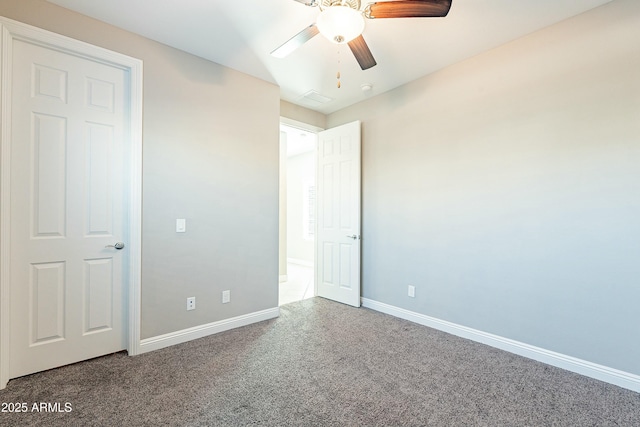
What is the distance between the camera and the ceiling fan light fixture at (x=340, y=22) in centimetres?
159

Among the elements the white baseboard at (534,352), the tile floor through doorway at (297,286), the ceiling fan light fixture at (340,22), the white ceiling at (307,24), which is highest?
the white ceiling at (307,24)

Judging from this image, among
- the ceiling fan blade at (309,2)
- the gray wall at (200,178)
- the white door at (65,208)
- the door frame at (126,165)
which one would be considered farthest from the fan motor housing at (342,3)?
the white door at (65,208)

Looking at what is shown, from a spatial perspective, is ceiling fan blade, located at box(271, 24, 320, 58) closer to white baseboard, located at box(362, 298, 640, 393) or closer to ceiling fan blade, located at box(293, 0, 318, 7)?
ceiling fan blade, located at box(293, 0, 318, 7)

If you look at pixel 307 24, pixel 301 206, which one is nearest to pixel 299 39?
pixel 307 24

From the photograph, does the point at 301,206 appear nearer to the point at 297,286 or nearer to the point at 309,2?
the point at 297,286

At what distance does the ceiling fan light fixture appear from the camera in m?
1.59

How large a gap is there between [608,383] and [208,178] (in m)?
3.62

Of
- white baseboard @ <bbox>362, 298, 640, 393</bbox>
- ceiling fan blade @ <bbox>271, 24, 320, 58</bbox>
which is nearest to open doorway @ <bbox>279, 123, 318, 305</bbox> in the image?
white baseboard @ <bbox>362, 298, 640, 393</bbox>

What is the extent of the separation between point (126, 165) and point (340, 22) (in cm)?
203

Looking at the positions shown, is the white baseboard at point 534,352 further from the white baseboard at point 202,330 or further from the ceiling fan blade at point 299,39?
the ceiling fan blade at point 299,39

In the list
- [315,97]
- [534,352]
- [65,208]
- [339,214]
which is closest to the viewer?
[65,208]

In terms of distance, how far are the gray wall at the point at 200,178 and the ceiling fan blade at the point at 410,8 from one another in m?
1.81

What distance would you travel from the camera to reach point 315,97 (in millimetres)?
3707

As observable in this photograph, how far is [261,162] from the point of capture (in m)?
3.27
